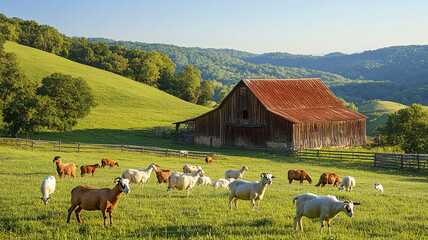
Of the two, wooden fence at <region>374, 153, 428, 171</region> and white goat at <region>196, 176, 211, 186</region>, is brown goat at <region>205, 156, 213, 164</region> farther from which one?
wooden fence at <region>374, 153, 428, 171</region>

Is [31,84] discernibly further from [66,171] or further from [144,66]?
[144,66]

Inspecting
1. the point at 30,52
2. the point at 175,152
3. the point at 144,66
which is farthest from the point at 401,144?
the point at 30,52

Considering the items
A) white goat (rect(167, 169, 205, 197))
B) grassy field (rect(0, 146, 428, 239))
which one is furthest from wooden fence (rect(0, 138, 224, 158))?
white goat (rect(167, 169, 205, 197))

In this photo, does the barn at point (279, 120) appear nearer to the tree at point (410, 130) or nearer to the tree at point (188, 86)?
the tree at point (410, 130)

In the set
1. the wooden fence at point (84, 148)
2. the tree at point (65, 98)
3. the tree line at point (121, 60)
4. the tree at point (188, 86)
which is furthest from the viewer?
the tree line at point (121, 60)

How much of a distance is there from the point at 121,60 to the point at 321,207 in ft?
365

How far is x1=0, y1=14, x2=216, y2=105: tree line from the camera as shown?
365 ft

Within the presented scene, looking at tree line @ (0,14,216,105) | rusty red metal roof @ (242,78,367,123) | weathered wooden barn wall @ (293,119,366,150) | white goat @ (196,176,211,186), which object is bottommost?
white goat @ (196,176,211,186)

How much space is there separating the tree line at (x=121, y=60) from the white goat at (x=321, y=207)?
3937 inches

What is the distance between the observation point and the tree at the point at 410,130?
147 feet

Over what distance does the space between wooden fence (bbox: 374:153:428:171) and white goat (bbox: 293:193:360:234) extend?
88.0ft

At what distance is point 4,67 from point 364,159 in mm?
43526

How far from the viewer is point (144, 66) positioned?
11256 cm

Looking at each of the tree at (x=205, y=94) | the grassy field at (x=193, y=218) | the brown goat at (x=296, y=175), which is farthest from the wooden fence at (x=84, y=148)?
the tree at (x=205, y=94)
